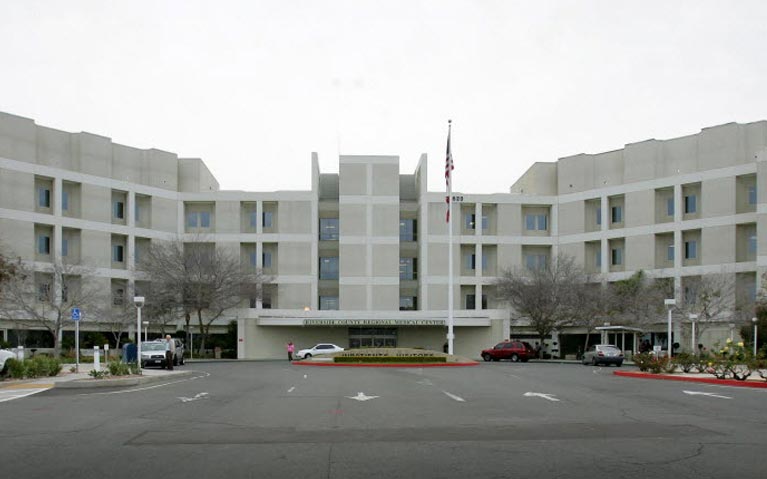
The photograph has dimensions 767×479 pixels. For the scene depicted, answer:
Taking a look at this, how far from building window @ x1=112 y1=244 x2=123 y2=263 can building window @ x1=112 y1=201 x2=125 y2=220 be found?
2.59 m

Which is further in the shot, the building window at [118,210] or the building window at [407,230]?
the building window at [407,230]

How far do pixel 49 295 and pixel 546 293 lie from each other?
3860 cm

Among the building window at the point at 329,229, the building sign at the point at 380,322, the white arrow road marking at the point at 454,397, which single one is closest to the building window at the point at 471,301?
the building sign at the point at 380,322

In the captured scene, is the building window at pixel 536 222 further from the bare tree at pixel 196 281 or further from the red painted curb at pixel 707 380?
the red painted curb at pixel 707 380

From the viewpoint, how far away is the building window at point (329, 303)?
7669cm

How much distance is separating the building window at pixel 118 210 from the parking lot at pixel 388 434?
51155mm

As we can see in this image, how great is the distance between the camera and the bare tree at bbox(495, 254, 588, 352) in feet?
212

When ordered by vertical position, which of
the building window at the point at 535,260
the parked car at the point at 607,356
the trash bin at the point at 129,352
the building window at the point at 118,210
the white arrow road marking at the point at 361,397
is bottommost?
the parked car at the point at 607,356

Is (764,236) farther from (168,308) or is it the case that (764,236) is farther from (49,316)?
(49,316)

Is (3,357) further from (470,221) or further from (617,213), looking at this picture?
(617,213)

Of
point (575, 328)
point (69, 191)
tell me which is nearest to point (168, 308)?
point (69, 191)

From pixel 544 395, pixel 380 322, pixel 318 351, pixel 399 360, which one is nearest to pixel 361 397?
pixel 544 395

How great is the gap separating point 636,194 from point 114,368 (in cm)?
5377

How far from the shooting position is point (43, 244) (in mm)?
65812
